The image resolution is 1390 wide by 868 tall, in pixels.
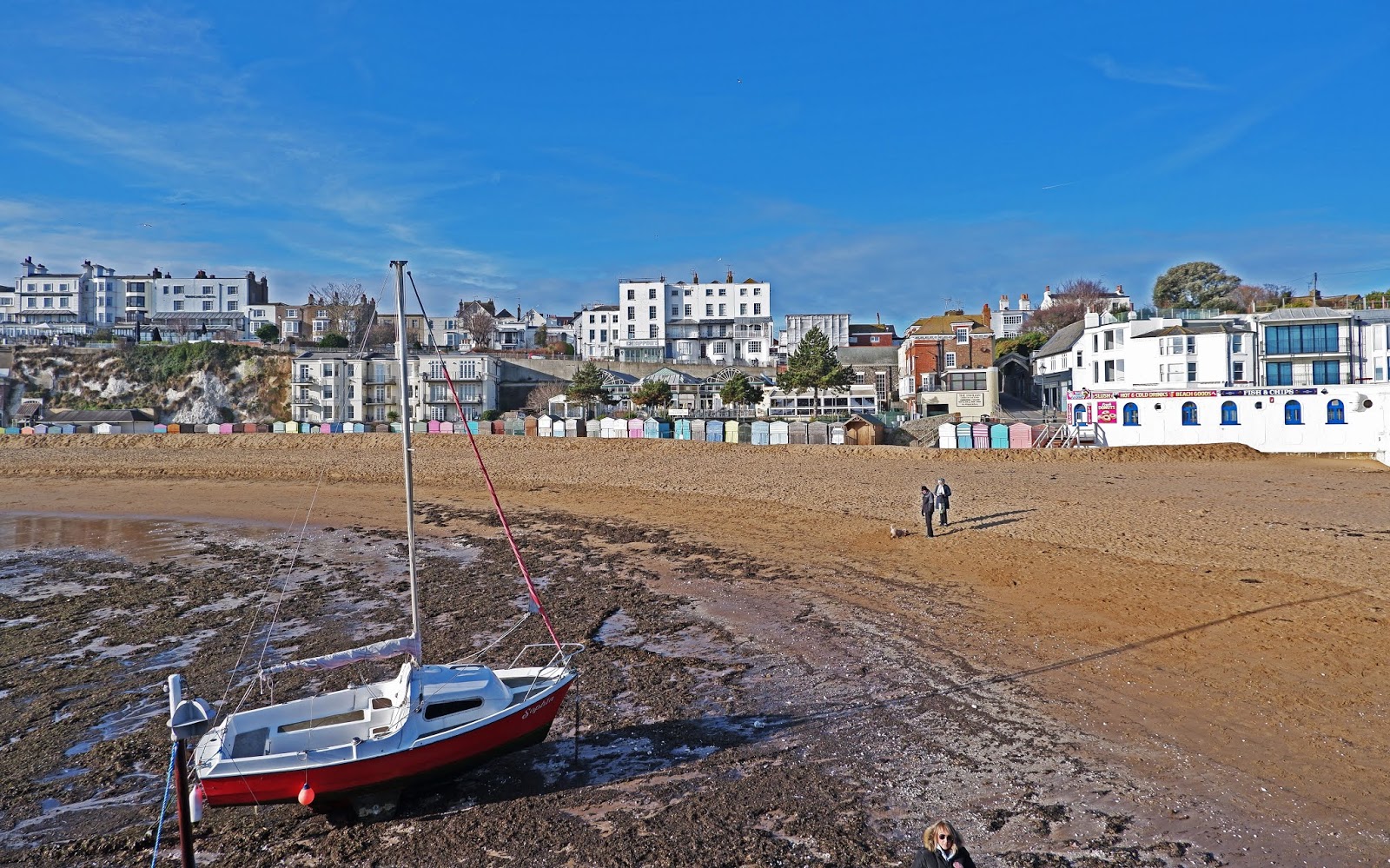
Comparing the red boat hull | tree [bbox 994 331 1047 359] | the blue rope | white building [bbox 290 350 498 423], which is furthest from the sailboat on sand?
tree [bbox 994 331 1047 359]

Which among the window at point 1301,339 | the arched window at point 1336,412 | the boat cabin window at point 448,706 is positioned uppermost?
the window at point 1301,339

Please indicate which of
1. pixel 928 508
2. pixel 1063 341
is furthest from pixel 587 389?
pixel 928 508

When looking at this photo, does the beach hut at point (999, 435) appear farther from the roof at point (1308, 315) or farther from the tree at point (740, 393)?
the tree at point (740, 393)

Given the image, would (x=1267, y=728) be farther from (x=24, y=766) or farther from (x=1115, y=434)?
(x=1115, y=434)

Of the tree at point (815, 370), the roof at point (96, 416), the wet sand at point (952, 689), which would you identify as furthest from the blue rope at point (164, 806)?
the roof at point (96, 416)

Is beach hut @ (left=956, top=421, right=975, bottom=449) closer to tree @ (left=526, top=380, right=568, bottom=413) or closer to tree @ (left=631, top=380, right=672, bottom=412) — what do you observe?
tree @ (left=631, top=380, right=672, bottom=412)

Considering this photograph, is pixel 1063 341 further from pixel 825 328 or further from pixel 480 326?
pixel 480 326

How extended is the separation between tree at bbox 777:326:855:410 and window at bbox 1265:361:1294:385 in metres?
26.4

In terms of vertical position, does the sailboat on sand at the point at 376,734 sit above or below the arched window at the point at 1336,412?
below

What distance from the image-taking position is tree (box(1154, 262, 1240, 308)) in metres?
94.3

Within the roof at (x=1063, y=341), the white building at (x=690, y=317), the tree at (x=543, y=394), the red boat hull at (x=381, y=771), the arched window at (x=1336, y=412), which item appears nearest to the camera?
the red boat hull at (x=381, y=771)

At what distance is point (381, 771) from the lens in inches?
420

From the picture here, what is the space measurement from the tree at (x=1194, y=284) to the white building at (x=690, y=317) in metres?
46.5

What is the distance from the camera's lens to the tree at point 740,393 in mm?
64438
